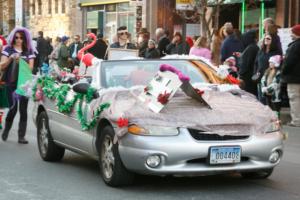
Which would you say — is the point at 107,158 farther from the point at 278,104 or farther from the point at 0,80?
the point at 278,104

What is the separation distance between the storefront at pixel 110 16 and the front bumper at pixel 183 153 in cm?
2486

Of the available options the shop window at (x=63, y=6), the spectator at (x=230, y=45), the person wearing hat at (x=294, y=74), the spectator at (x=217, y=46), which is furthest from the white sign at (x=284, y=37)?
the shop window at (x=63, y=6)

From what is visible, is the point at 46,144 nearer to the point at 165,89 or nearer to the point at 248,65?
the point at 165,89

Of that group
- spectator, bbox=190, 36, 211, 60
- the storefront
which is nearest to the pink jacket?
spectator, bbox=190, 36, 211, 60

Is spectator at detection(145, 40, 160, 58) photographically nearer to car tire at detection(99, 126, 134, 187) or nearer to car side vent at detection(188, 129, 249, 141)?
car tire at detection(99, 126, 134, 187)

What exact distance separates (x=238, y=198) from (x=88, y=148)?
1972mm

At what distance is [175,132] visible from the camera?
274 inches

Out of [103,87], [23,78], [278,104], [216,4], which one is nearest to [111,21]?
[216,4]

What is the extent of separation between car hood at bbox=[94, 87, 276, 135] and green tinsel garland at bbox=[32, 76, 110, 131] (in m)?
0.15

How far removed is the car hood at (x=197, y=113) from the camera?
703 cm

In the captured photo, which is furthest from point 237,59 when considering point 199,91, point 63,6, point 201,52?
point 63,6

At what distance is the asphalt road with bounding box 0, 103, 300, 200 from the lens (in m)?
7.17

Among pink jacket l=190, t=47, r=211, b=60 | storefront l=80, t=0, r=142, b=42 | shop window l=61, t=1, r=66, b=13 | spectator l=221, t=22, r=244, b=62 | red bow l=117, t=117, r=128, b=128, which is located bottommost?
red bow l=117, t=117, r=128, b=128

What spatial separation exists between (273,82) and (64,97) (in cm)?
610
